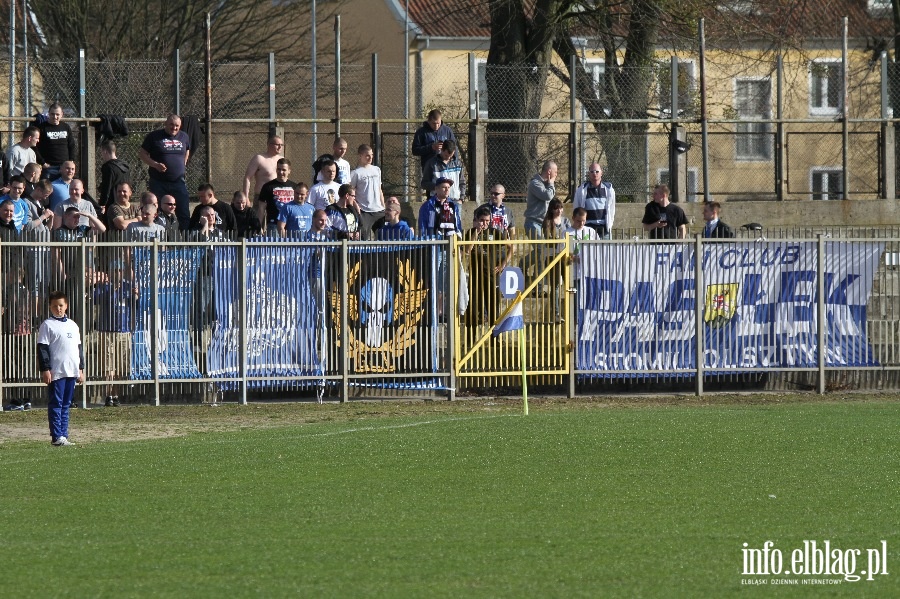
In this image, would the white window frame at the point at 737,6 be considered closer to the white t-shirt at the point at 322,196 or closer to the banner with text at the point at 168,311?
the white t-shirt at the point at 322,196

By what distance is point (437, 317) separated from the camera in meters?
18.5

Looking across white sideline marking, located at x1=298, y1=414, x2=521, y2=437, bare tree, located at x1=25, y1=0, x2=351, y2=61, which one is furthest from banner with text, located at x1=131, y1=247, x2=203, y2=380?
bare tree, located at x1=25, y1=0, x2=351, y2=61

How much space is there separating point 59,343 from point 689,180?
47.2ft

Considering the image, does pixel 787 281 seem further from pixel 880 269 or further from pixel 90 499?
pixel 90 499

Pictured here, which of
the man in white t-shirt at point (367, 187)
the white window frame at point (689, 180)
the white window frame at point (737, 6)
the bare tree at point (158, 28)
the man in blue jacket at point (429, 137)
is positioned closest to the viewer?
the man in white t-shirt at point (367, 187)

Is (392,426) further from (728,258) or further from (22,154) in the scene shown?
(22,154)

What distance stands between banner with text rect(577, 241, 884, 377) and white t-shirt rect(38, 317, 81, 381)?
7211 millimetres

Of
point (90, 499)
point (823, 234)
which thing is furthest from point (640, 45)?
point (90, 499)

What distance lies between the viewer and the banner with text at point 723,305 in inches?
743

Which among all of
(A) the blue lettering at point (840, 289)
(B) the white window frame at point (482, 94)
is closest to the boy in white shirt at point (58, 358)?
(A) the blue lettering at point (840, 289)

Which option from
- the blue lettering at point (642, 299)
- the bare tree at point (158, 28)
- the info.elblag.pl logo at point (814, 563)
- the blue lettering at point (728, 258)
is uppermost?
the bare tree at point (158, 28)

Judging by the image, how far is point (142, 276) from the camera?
17656 millimetres

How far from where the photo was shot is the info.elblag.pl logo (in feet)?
26.1

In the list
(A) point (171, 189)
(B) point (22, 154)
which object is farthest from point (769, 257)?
(B) point (22, 154)
